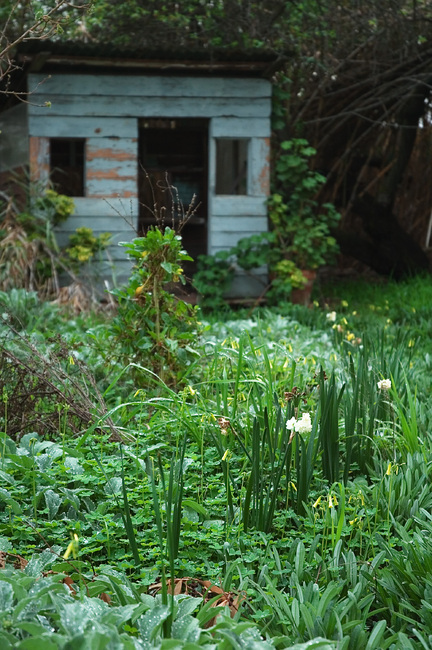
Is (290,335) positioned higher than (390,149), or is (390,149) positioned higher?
(390,149)

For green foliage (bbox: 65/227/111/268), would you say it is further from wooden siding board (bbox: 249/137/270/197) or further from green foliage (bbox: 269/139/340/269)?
green foliage (bbox: 269/139/340/269)

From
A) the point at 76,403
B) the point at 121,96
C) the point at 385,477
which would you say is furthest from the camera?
the point at 121,96

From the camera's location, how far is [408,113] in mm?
10547

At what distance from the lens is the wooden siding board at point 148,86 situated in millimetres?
8781

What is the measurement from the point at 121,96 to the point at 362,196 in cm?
400

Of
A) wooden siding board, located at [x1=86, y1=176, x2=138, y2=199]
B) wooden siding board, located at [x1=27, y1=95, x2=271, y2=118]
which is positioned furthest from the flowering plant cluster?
wooden siding board, located at [x1=27, y1=95, x2=271, y2=118]

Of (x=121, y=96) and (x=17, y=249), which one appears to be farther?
(x=121, y=96)

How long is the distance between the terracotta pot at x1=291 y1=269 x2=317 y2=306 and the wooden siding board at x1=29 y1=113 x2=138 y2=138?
244cm

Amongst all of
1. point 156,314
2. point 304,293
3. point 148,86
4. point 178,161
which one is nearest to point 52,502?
point 156,314

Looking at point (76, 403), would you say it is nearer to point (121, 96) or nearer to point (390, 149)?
point (121, 96)

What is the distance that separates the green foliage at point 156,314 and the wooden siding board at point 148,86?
495 centimetres

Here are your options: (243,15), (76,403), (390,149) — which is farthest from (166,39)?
(76,403)

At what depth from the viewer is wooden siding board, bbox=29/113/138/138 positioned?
873 cm

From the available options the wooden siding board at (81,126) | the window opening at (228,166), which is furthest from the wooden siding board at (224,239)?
the window opening at (228,166)
